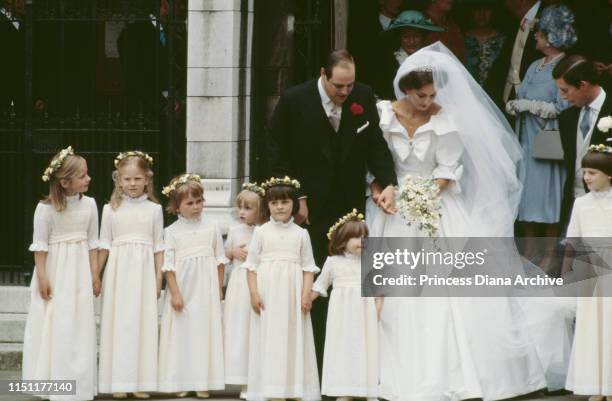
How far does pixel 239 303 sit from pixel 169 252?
0.62 m

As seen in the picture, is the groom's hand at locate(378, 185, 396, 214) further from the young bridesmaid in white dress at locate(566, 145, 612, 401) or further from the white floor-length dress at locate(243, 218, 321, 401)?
the young bridesmaid in white dress at locate(566, 145, 612, 401)

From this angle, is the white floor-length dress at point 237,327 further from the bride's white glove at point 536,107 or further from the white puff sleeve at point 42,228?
the bride's white glove at point 536,107

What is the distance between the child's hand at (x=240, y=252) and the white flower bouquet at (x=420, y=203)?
1212mm

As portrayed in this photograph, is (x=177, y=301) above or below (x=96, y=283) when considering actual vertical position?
below

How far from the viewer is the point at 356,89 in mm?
10867

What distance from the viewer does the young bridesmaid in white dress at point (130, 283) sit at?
423 inches

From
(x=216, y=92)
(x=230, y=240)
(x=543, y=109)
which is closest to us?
(x=230, y=240)

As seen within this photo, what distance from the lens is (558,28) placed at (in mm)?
12797

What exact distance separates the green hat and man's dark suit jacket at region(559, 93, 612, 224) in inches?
64.2

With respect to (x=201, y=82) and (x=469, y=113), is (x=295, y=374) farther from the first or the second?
(x=201, y=82)

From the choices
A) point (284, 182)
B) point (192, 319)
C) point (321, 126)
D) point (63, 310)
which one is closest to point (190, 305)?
point (192, 319)

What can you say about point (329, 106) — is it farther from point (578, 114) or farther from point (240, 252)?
point (578, 114)

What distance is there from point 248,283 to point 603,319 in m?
2.46

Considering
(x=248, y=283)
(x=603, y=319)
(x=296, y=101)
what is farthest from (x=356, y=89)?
(x=603, y=319)
